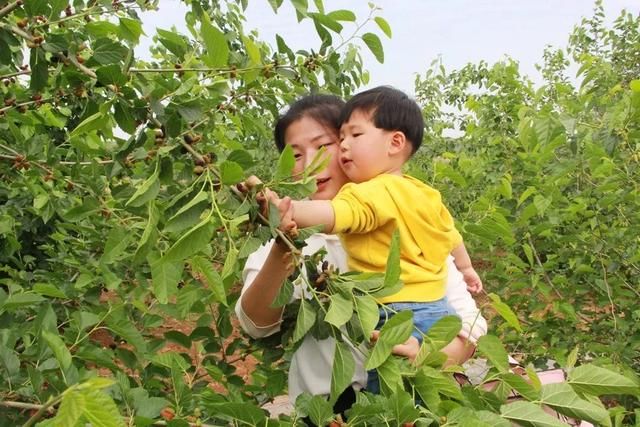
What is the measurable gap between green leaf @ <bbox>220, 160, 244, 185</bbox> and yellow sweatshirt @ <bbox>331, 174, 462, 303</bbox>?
418 mm

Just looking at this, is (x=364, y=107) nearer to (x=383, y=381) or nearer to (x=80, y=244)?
(x=383, y=381)

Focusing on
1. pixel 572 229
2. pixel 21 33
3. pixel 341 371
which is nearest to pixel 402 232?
A: pixel 341 371

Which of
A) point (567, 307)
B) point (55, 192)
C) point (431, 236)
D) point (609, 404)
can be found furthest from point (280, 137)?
point (609, 404)

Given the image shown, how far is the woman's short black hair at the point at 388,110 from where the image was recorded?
158 centimetres

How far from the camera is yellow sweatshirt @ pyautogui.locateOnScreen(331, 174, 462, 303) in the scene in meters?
1.29

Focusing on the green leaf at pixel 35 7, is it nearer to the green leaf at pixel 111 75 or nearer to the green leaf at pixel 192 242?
the green leaf at pixel 111 75

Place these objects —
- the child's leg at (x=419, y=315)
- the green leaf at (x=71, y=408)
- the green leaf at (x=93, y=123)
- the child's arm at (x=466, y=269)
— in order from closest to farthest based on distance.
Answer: the green leaf at (x=71, y=408), the green leaf at (x=93, y=123), the child's leg at (x=419, y=315), the child's arm at (x=466, y=269)

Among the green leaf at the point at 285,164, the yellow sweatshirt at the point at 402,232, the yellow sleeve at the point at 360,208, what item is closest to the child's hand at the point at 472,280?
the yellow sweatshirt at the point at 402,232

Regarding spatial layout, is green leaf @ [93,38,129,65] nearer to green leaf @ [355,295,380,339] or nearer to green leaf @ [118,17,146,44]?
green leaf @ [118,17,146,44]

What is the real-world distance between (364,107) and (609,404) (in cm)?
208

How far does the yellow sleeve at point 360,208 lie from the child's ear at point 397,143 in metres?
0.25

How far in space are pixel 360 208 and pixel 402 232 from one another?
0.15 m

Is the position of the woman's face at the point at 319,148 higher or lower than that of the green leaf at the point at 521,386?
higher

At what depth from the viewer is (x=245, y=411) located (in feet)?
2.92
